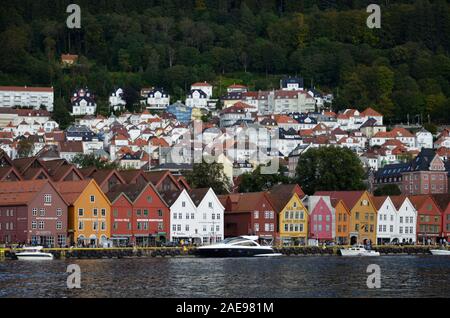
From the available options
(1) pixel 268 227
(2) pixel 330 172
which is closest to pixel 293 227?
(1) pixel 268 227

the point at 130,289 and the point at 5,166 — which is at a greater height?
the point at 5,166

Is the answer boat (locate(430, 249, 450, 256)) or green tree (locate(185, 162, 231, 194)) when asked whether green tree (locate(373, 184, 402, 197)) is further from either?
boat (locate(430, 249, 450, 256))

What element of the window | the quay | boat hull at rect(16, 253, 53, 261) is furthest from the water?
the window

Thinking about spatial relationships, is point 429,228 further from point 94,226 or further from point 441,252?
point 94,226
